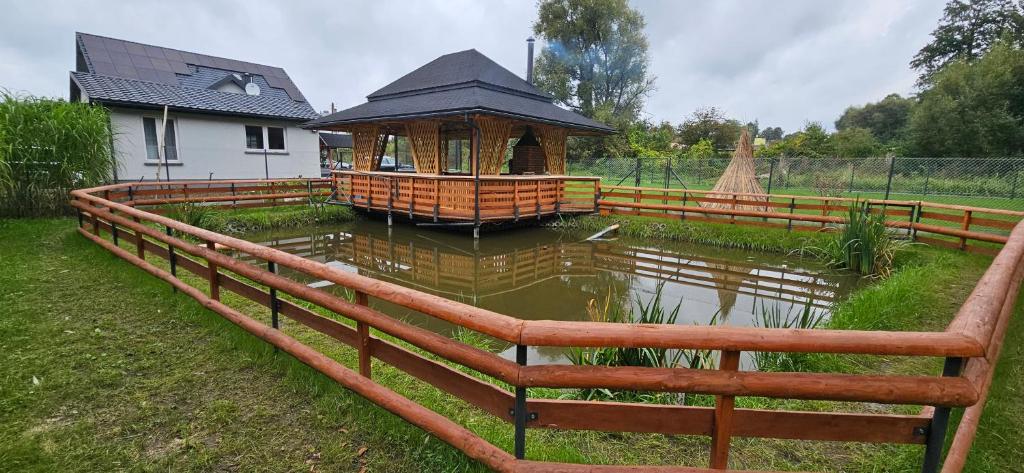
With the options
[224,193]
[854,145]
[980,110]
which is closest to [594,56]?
[854,145]

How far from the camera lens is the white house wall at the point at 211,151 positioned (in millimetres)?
15641

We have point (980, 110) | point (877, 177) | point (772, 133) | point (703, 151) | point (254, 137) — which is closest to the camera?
point (877, 177)

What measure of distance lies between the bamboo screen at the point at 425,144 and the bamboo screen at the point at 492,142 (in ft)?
4.00

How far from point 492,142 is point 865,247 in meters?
8.05

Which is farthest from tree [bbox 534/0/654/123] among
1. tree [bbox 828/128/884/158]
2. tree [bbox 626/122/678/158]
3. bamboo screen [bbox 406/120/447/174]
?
bamboo screen [bbox 406/120/447/174]

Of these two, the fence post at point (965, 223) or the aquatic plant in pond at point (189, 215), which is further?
the aquatic plant in pond at point (189, 215)

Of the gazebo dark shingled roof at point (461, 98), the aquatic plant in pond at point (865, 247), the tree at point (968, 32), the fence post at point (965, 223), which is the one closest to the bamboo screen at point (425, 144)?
the gazebo dark shingled roof at point (461, 98)

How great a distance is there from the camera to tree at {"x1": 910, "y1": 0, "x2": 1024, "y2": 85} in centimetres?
2967

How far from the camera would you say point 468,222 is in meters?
11.5

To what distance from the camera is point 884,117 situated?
142 ft

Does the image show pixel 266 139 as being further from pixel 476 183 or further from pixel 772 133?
pixel 772 133

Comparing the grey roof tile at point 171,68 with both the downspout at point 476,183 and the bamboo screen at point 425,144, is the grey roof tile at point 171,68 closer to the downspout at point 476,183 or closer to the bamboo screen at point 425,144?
the bamboo screen at point 425,144

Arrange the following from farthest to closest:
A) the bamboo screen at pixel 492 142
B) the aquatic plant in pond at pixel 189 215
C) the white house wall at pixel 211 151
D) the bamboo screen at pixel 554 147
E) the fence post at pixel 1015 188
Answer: the white house wall at pixel 211 151, the bamboo screen at pixel 554 147, the fence post at pixel 1015 188, the bamboo screen at pixel 492 142, the aquatic plant in pond at pixel 189 215

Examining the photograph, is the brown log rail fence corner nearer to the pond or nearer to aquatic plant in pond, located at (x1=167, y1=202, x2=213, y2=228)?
the pond
